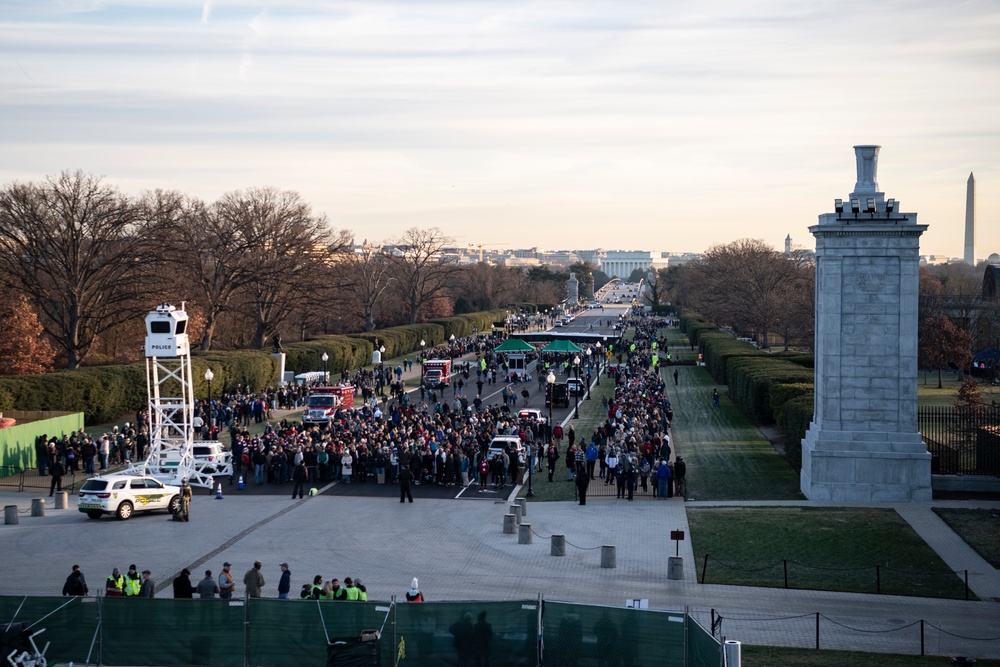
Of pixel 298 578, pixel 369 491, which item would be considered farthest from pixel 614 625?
pixel 369 491

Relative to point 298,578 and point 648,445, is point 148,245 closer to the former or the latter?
point 648,445

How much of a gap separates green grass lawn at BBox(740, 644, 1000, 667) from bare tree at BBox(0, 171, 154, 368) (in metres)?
46.4

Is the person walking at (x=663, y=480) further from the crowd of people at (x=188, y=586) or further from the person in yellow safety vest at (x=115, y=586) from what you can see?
the person in yellow safety vest at (x=115, y=586)

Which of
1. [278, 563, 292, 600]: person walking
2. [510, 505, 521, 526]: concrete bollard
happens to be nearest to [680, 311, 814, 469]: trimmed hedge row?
[510, 505, 521, 526]: concrete bollard

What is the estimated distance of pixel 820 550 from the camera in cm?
2480

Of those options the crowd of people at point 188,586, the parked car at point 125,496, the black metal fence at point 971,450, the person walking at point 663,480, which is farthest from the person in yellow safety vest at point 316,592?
the black metal fence at point 971,450

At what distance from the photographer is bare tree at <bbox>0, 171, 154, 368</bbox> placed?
56.1 meters

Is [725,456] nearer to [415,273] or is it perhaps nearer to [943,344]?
[943,344]

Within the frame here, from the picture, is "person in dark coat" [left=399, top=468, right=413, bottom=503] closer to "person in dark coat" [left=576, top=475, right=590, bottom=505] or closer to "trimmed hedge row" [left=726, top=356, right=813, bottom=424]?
"person in dark coat" [left=576, top=475, right=590, bottom=505]

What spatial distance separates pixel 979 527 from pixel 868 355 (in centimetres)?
555

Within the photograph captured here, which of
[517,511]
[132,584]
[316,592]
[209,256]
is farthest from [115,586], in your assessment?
[209,256]

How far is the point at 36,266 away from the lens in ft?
184

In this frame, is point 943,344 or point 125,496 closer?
point 125,496

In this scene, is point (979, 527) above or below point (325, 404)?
below
